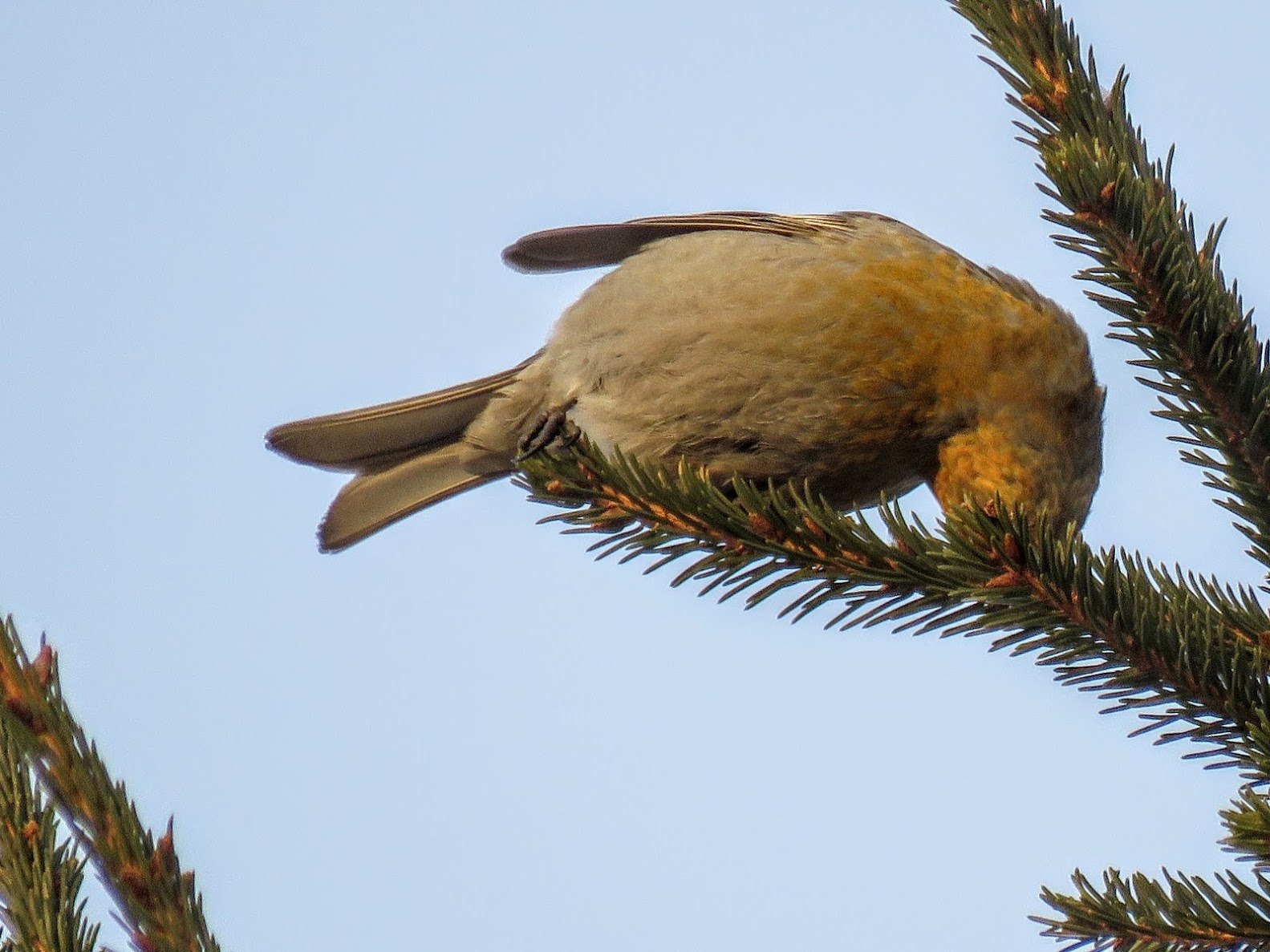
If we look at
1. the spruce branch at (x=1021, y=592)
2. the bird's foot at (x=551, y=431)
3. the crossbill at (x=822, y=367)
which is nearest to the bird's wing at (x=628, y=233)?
the crossbill at (x=822, y=367)

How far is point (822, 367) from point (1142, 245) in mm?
1579

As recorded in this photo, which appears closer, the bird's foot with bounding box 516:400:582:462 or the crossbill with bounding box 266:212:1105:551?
the crossbill with bounding box 266:212:1105:551

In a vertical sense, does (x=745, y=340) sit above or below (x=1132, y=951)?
above

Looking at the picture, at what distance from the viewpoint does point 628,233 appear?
14.9ft

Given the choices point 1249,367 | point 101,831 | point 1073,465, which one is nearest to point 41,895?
point 101,831

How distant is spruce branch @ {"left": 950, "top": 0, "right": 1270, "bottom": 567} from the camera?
2.09 meters

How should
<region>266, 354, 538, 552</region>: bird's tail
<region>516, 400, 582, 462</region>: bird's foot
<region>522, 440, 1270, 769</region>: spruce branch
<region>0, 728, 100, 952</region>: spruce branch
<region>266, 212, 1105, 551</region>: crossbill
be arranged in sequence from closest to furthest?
<region>0, 728, 100, 952</region>: spruce branch < <region>522, 440, 1270, 769</region>: spruce branch < <region>266, 212, 1105, 551</region>: crossbill < <region>516, 400, 582, 462</region>: bird's foot < <region>266, 354, 538, 552</region>: bird's tail

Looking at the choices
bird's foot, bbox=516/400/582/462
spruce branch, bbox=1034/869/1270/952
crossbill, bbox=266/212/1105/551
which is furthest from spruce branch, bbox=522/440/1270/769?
bird's foot, bbox=516/400/582/462

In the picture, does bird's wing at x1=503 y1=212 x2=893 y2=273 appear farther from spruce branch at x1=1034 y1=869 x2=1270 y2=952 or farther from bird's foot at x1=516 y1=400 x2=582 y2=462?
spruce branch at x1=1034 y1=869 x2=1270 y2=952

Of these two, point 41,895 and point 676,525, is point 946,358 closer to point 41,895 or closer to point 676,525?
point 676,525

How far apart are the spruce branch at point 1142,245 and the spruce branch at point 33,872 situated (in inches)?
64.8

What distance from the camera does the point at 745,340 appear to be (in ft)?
12.6

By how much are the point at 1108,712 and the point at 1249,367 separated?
646mm

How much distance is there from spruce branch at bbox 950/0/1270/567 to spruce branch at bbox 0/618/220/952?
1.56 m
